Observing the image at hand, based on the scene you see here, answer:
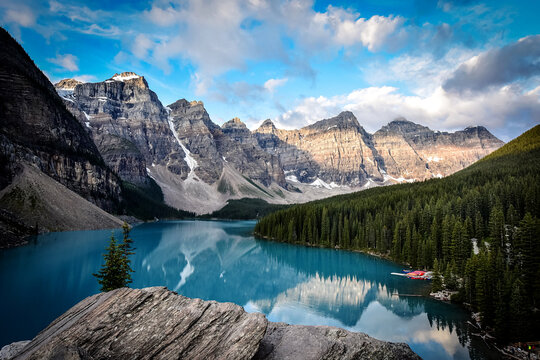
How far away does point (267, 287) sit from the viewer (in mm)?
40938

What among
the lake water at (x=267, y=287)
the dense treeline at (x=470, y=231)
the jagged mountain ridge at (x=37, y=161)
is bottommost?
the lake water at (x=267, y=287)

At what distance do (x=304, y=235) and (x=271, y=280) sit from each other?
38.9 m

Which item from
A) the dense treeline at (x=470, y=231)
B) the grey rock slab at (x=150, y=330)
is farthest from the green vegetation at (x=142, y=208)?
the grey rock slab at (x=150, y=330)

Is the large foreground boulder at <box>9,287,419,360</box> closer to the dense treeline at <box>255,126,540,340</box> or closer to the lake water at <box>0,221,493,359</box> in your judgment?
the lake water at <box>0,221,493,359</box>

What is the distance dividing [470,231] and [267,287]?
3631 cm

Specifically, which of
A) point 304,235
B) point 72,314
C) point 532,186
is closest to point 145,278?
point 72,314

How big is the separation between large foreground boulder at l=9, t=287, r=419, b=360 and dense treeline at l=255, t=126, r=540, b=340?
20541 mm

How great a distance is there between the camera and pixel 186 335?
8094 millimetres

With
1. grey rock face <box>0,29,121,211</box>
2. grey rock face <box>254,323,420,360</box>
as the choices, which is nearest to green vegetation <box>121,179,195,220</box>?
grey rock face <box>0,29,121,211</box>

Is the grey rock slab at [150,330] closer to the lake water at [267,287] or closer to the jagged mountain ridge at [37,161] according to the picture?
the lake water at [267,287]

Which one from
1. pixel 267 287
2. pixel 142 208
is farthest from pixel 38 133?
pixel 267 287

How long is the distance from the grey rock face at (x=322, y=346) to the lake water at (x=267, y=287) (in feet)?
49.3

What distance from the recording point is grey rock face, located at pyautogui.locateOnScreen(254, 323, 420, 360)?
9.07 meters

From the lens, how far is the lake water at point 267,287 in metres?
23.8
